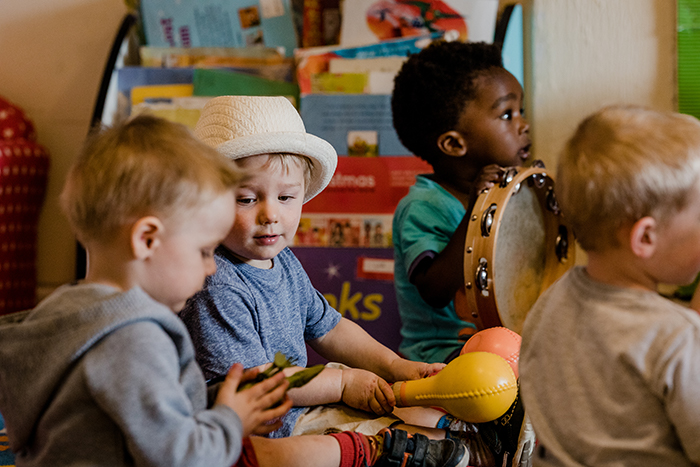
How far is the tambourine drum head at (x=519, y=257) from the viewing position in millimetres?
1377

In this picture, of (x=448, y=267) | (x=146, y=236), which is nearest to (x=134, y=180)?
(x=146, y=236)

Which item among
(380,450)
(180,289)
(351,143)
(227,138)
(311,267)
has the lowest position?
(311,267)

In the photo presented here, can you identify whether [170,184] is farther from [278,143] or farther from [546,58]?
[546,58]

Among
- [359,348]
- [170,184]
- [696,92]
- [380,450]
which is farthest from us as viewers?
[696,92]

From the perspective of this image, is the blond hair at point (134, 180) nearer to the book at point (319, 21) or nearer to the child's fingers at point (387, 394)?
the child's fingers at point (387, 394)

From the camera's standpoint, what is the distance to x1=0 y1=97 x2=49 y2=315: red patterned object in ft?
7.80

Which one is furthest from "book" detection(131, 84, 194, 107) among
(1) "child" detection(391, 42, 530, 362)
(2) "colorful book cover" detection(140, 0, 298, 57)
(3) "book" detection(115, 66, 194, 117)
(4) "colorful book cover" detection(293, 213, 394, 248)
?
(1) "child" detection(391, 42, 530, 362)

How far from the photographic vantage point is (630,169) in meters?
0.69

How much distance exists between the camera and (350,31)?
228 centimetres

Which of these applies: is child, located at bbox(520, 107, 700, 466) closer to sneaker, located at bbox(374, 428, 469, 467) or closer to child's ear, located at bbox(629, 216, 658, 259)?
child's ear, located at bbox(629, 216, 658, 259)

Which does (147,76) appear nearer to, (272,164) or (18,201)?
(18,201)

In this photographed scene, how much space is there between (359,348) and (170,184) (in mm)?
653

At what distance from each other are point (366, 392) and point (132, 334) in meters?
0.55

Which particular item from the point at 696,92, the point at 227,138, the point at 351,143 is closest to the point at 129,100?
the point at 351,143
